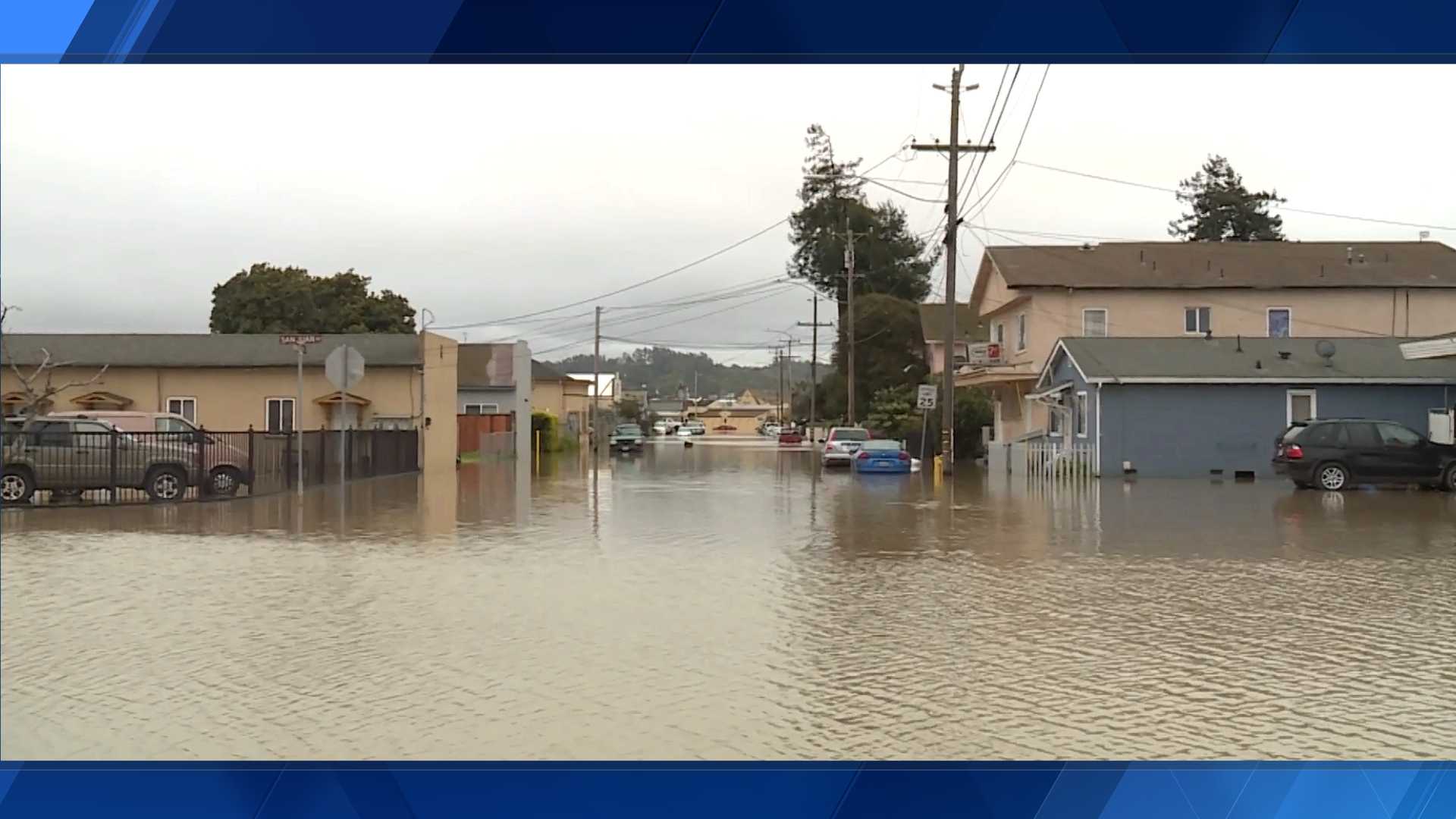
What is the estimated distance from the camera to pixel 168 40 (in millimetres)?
6012

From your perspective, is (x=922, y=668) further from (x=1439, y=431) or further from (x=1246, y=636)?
(x=1439, y=431)

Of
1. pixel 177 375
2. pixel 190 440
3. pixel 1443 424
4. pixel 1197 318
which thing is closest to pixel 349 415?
pixel 177 375

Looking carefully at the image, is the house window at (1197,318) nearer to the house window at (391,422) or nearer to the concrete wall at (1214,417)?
the concrete wall at (1214,417)

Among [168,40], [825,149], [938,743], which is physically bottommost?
[938,743]

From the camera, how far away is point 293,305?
56281 mm

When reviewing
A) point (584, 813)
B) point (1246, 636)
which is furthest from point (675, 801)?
point (1246, 636)

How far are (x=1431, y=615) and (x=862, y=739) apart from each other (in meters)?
6.62

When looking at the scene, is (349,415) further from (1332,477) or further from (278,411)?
(1332,477)

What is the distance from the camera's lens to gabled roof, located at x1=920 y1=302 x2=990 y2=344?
2205 inches

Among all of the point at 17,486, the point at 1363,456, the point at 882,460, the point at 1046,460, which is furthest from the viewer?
the point at 882,460

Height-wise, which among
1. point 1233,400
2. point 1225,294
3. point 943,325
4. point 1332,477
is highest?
point 943,325

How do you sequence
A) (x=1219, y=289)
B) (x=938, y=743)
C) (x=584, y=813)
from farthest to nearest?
1. (x=1219, y=289)
2. (x=938, y=743)
3. (x=584, y=813)

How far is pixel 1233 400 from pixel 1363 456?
22.0 ft

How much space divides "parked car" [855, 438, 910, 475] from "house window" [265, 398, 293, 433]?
16.4 meters
